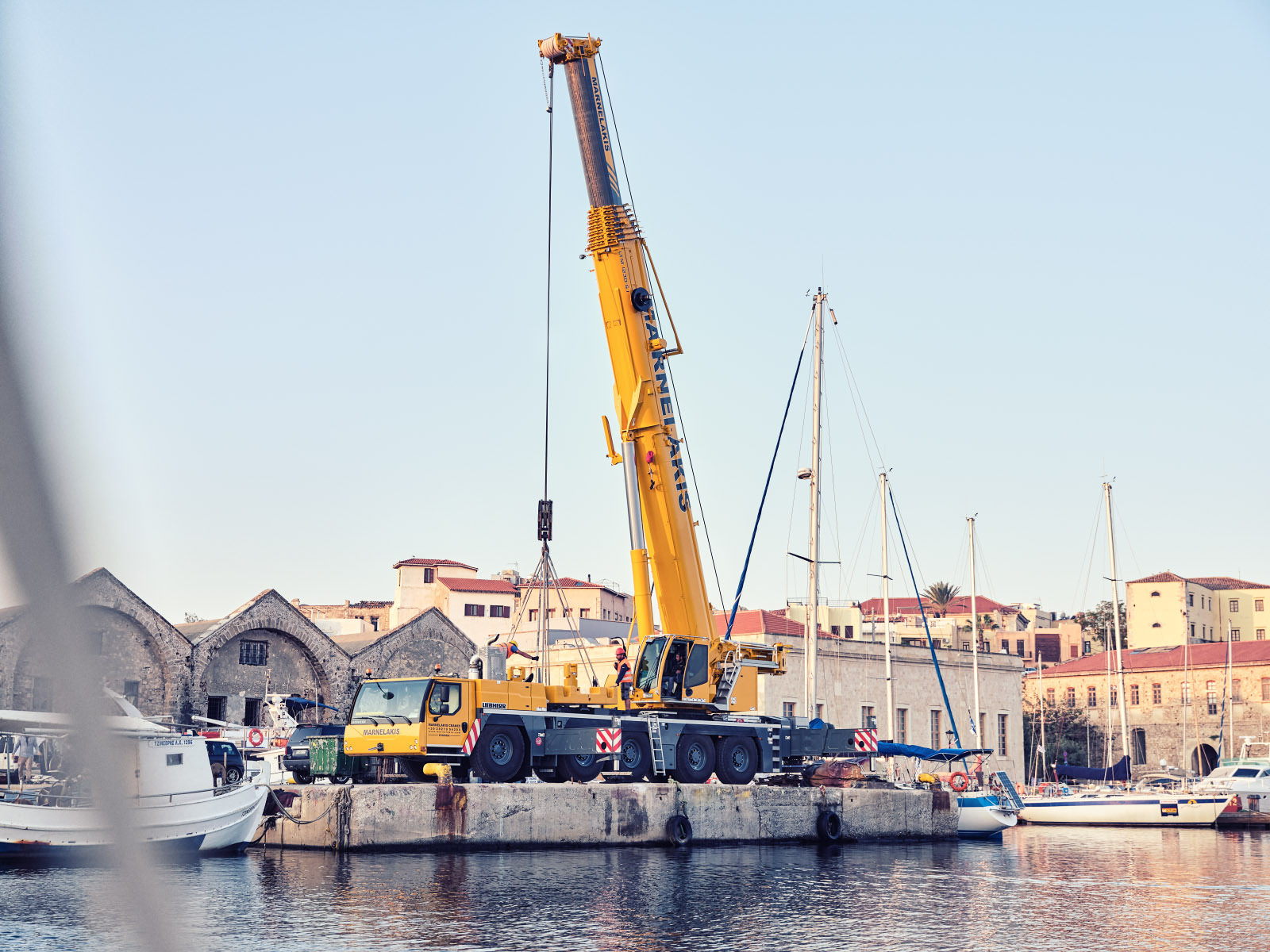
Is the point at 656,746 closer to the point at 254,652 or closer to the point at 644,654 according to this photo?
the point at 644,654

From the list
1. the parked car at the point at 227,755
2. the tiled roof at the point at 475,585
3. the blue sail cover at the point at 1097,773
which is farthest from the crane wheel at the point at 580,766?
the tiled roof at the point at 475,585

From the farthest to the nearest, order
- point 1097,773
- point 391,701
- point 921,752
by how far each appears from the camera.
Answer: point 1097,773, point 921,752, point 391,701

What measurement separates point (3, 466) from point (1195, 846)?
31998 mm

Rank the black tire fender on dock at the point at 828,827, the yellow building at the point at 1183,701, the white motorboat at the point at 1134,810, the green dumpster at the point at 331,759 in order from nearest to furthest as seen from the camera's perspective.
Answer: the green dumpster at the point at 331,759 < the black tire fender on dock at the point at 828,827 < the white motorboat at the point at 1134,810 < the yellow building at the point at 1183,701

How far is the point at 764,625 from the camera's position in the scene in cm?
5341

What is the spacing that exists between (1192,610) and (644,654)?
75.5m

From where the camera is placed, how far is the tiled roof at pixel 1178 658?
71.3 metres

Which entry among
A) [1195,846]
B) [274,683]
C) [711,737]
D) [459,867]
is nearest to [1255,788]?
[1195,846]

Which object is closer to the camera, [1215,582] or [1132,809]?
[1132,809]

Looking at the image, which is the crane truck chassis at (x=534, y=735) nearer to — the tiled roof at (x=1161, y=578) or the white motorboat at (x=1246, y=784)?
the white motorboat at (x=1246, y=784)

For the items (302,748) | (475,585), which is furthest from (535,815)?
(475,585)

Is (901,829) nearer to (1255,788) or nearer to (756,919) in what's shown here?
(756,919)

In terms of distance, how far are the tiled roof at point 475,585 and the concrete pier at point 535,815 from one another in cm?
5395

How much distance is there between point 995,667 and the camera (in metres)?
58.2
